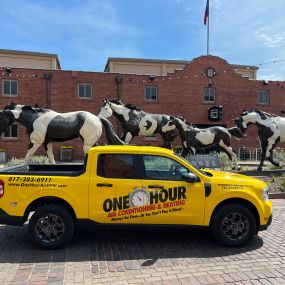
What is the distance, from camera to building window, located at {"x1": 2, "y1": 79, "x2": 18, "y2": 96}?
28.5 metres

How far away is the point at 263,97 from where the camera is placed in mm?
34281

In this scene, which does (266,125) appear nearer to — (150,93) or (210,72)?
(150,93)

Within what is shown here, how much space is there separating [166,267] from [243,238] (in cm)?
168

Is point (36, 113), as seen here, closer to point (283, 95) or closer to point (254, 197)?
point (254, 197)

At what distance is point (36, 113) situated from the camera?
40.0 feet

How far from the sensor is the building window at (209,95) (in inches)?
1286

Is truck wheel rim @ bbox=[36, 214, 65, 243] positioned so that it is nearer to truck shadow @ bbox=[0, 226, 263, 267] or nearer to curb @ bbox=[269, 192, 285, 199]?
truck shadow @ bbox=[0, 226, 263, 267]

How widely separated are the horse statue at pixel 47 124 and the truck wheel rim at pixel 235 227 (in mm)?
7257

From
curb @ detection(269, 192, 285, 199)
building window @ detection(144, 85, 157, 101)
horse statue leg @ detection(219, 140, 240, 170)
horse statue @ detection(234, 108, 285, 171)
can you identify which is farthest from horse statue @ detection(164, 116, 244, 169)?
building window @ detection(144, 85, 157, 101)

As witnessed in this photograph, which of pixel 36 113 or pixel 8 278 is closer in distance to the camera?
pixel 8 278

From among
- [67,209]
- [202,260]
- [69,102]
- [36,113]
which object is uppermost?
[69,102]

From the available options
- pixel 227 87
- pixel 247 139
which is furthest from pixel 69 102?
pixel 247 139

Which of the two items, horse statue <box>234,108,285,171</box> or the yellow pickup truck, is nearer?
the yellow pickup truck

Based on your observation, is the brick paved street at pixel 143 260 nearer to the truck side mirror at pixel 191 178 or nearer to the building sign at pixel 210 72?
the truck side mirror at pixel 191 178
